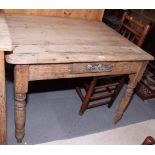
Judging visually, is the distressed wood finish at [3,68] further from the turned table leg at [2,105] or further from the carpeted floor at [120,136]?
the carpeted floor at [120,136]

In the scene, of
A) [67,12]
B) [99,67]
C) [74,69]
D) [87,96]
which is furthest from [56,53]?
[67,12]

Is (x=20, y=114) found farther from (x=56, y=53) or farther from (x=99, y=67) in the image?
(x=99, y=67)

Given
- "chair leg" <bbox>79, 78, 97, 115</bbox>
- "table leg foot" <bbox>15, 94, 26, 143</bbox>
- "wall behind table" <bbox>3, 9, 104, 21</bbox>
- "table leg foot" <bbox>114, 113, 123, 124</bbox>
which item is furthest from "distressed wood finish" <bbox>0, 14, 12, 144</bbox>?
"table leg foot" <bbox>114, 113, 123, 124</bbox>

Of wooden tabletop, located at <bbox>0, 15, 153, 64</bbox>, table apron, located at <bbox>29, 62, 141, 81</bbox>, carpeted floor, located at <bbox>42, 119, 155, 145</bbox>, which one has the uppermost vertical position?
wooden tabletop, located at <bbox>0, 15, 153, 64</bbox>

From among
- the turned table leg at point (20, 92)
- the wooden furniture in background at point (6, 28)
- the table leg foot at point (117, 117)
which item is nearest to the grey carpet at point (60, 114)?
the table leg foot at point (117, 117)

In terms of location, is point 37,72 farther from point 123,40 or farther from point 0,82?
point 123,40

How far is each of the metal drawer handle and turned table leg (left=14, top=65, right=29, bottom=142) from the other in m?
0.44

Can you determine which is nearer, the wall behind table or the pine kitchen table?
the pine kitchen table

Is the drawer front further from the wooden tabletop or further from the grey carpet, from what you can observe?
the grey carpet

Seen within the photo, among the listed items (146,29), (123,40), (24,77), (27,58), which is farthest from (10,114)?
(146,29)

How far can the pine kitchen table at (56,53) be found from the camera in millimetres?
1220

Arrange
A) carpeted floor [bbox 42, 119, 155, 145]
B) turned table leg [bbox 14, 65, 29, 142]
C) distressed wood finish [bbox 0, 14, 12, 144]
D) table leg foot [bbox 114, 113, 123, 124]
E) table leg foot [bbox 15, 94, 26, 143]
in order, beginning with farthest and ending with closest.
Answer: table leg foot [bbox 114, 113, 123, 124] → carpeted floor [bbox 42, 119, 155, 145] → table leg foot [bbox 15, 94, 26, 143] → turned table leg [bbox 14, 65, 29, 142] → distressed wood finish [bbox 0, 14, 12, 144]

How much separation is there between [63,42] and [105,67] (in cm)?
36

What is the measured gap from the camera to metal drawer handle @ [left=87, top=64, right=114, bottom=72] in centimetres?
142
